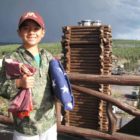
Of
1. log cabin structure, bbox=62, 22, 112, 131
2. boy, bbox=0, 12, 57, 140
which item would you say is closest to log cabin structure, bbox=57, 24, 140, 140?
log cabin structure, bbox=62, 22, 112, 131

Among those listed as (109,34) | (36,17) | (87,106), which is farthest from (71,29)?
(36,17)

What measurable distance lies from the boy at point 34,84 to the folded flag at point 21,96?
0.06m

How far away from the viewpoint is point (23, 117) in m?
3.13

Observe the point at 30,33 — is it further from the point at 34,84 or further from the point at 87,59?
the point at 87,59

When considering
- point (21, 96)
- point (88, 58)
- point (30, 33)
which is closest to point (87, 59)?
point (88, 58)

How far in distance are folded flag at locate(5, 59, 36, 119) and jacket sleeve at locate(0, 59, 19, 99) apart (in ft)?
0.22

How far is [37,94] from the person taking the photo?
10.2ft

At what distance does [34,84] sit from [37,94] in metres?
0.08

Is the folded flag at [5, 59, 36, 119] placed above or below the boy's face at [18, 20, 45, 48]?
→ below

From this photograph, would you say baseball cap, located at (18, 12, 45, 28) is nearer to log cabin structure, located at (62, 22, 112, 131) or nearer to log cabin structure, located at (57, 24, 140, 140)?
log cabin structure, located at (57, 24, 140, 140)

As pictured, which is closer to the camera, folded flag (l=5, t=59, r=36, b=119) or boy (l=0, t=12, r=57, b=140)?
folded flag (l=5, t=59, r=36, b=119)

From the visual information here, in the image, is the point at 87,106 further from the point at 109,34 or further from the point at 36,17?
the point at 36,17

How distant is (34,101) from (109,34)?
49.4 feet

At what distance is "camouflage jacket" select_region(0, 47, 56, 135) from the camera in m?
3.13
